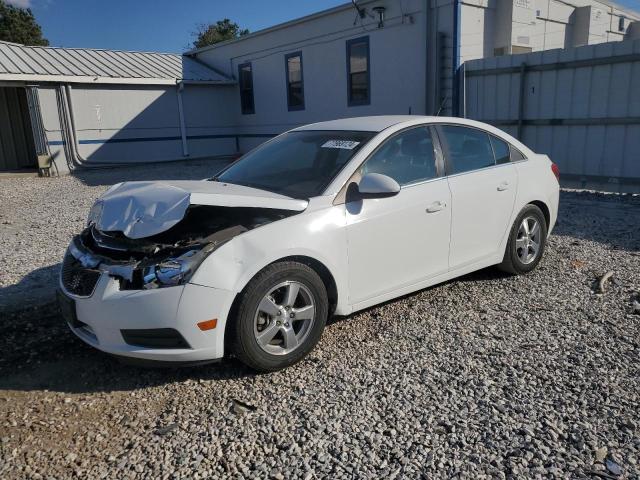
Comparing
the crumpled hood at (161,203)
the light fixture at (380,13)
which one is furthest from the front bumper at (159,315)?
the light fixture at (380,13)

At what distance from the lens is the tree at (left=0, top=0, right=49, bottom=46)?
4191cm

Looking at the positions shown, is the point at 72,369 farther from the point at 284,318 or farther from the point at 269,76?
the point at 269,76

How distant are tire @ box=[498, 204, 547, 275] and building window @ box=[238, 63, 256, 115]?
1553cm

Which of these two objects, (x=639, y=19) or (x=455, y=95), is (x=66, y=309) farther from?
(x=639, y=19)

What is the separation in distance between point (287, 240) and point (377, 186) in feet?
2.45

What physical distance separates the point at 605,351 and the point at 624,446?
1.12 m

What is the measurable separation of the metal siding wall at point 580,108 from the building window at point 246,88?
400 inches

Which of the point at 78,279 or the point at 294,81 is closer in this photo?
the point at 78,279

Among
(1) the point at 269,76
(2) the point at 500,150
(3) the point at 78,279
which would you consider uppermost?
(1) the point at 269,76

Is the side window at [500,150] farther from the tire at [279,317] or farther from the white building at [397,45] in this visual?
the white building at [397,45]

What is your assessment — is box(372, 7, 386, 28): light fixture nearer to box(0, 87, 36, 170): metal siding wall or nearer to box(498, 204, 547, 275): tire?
box(498, 204, 547, 275): tire

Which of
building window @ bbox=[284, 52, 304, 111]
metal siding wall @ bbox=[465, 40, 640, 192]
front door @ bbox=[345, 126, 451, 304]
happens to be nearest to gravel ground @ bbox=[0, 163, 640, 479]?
front door @ bbox=[345, 126, 451, 304]

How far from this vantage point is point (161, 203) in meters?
3.38

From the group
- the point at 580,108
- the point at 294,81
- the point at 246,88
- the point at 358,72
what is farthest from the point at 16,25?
the point at 580,108
